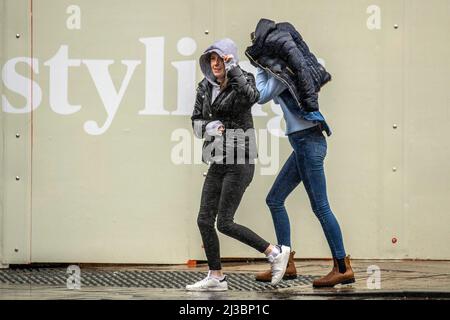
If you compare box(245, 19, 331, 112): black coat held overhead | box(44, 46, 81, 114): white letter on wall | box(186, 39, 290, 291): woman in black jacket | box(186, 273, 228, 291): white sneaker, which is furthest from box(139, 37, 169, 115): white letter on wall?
box(186, 273, 228, 291): white sneaker

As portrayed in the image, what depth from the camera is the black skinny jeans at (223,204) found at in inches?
386

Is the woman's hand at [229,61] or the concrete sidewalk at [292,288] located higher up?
the woman's hand at [229,61]

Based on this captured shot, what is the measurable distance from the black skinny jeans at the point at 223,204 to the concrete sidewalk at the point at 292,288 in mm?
386

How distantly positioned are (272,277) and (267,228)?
72.2 inches

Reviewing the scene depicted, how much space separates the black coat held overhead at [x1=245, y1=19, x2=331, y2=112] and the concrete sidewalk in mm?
1405

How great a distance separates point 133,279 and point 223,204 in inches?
56.0

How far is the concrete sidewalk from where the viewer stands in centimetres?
962

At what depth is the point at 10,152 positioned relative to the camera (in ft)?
38.4

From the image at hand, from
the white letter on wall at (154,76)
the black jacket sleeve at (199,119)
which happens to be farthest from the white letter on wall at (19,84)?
the black jacket sleeve at (199,119)

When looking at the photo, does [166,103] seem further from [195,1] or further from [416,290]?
[416,290]

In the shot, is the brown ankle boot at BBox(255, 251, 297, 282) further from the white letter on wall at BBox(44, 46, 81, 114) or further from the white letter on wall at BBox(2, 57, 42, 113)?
the white letter on wall at BBox(2, 57, 42, 113)

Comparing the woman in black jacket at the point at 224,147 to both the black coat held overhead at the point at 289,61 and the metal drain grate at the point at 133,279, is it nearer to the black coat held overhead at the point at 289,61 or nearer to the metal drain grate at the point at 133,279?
the black coat held overhead at the point at 289,61

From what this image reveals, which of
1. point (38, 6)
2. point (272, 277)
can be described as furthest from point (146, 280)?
point (38, 6)

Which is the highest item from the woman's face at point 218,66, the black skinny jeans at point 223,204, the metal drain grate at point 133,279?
the woman's face at point 218,66
